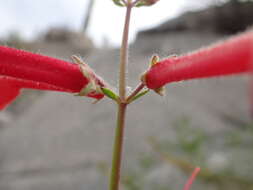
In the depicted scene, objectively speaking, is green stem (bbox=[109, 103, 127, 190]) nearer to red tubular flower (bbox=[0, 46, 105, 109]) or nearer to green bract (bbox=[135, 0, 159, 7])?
red tubular flower (bbox=[0, 46, 105, 109])

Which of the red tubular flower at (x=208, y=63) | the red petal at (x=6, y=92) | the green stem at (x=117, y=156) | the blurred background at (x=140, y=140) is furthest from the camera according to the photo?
the blurred background at (x=140, y=140)

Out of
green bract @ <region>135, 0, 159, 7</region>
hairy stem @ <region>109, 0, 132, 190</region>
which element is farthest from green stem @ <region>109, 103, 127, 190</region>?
green bract @ <region>135, 0, 159, 7</region>

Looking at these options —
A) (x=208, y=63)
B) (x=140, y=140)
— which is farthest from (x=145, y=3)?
(x=140, y=140)

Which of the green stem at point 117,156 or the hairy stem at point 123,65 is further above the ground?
the hairy stem at point 123,65

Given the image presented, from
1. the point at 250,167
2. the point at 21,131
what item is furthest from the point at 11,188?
the point at 250,167

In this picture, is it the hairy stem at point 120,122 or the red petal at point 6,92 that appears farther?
the red petal at point 6,92

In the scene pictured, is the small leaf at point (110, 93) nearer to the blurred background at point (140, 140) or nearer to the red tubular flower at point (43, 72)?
the red tubular flower at point (43, 72)

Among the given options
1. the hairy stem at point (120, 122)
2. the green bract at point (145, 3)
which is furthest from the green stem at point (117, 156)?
the green bract at point (145, 3)
